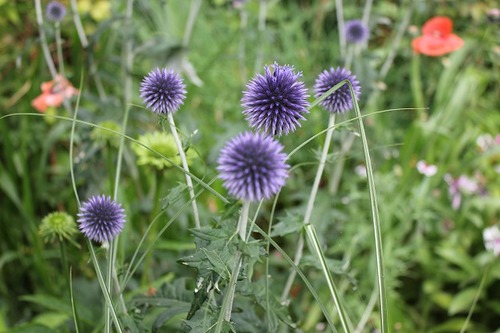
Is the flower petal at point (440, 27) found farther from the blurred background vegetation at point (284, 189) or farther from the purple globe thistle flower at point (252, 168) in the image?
the purple globe thistle flower at point (252, 168)

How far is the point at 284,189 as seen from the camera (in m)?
1.95

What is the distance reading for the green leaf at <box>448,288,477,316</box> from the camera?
1576 millimetres

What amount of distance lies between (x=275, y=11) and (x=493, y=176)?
1.33 meters

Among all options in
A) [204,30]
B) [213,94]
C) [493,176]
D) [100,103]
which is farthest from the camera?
[204,30]

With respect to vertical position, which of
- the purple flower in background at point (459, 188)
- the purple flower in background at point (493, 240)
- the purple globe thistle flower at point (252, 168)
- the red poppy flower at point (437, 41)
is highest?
the red poppy flower at point (437, 41)

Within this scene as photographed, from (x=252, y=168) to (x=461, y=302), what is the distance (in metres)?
1.22

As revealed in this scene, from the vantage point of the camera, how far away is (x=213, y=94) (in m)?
2.35

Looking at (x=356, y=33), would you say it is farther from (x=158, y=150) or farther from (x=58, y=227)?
(x=58, y=227)

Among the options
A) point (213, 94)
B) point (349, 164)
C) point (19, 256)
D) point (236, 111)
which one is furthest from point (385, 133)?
point (19, 256)

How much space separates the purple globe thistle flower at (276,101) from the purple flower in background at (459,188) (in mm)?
1236

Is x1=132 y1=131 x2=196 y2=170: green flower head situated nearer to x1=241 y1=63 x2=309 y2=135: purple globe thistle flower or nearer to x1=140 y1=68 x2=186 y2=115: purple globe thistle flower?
x1=140 y1=68 x2=186 y2=115: purple globe thistle flower

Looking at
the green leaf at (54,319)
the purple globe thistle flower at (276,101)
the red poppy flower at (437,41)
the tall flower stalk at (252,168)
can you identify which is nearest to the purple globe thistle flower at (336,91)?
the purple globe thistle flower at (276,101)

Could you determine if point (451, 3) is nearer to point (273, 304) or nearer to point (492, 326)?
point (492, 326)

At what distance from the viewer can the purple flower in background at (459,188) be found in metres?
1.77
